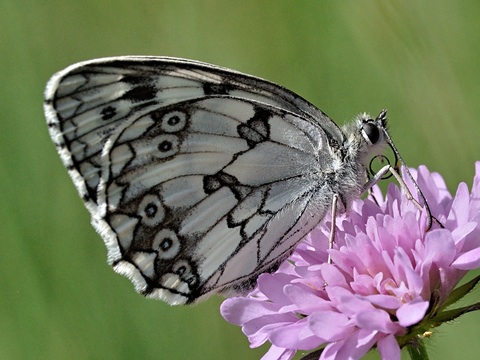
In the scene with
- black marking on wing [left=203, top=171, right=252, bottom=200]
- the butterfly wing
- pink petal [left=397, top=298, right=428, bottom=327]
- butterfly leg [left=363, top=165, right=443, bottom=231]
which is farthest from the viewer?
black marking on wing [left=203, top=171, right=252, bottom=200]

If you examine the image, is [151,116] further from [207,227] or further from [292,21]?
[292,21]

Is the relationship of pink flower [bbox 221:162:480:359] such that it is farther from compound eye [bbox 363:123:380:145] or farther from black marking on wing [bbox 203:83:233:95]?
black marking on wing [bbox 203:83:233:95]

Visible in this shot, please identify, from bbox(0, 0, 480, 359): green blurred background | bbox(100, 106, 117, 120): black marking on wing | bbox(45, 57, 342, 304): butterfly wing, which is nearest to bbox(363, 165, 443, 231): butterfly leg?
bbox(45, 57, 342, 304): butterfly wing

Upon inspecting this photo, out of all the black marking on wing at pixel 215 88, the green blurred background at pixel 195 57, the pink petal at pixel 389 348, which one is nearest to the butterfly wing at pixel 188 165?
the black marking on wing at pixel 215 88

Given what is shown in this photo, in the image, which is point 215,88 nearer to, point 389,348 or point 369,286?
point 369,286

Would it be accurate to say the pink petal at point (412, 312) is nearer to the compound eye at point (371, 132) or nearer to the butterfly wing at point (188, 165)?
the butterfly wing at point (188, 165)

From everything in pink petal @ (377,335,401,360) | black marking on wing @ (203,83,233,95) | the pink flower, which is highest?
black marking on wing @ (203,83,233,95)

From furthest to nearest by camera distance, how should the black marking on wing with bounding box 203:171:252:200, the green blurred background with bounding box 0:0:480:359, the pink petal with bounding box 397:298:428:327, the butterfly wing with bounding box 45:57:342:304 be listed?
the green blurred background with bounding box 0:0:480:359 < the black marking on wing with bounding box 203:171:252:200 < the butterfly wing with bounding box 45:57:342:304 < the pink petal with bounding box 397:298:428:327
